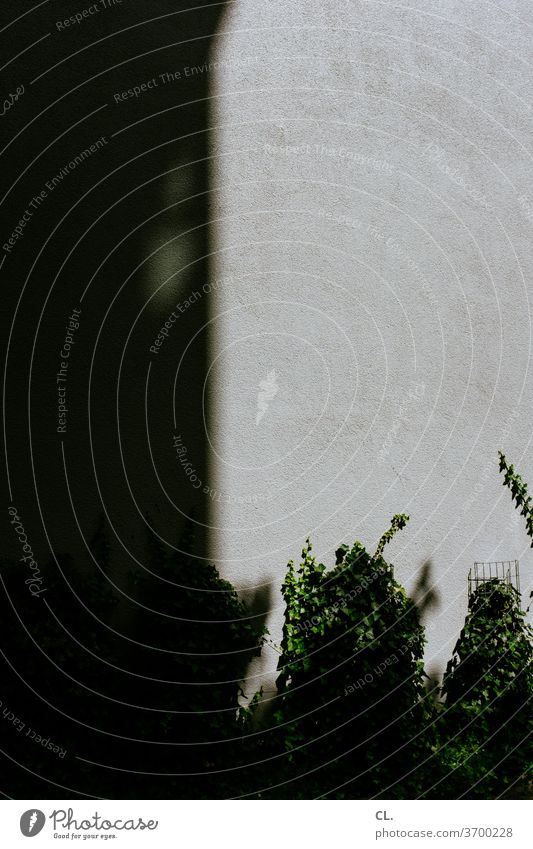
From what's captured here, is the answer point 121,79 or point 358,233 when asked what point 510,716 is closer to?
point 358,233

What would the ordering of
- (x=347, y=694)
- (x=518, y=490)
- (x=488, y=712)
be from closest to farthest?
(x=347, y=694)
(x=488, y=712)
(x=518, y=490)

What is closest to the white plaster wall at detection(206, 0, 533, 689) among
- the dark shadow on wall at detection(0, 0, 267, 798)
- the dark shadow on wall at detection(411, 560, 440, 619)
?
the dark shadow on wall at detection(411, 560, 440, 619)

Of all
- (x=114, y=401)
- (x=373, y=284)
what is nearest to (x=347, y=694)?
(x=114, y=401)

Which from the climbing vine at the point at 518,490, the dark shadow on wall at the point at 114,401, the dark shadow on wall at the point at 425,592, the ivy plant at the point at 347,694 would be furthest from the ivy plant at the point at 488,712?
the dark shadow on wall at the point at 114,401

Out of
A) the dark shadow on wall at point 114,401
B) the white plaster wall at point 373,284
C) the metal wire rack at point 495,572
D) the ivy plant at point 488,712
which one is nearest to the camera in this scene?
the dark shadow on wall at point 114,401

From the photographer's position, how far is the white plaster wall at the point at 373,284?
21.2 feet

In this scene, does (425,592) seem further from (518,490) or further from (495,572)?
(518,490)

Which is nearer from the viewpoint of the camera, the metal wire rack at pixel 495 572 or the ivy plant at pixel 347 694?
the ivy plant at pixel 347 694

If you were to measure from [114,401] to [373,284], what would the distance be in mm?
2021

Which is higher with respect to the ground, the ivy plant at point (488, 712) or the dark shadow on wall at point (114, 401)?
the dark shadow on wall at point (114, 401)

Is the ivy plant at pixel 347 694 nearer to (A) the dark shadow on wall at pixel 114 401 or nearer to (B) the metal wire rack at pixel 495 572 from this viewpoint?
(A) the dark shadow on wall at pixel 114 401

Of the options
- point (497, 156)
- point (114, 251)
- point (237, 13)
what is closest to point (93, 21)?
point (237, 13)

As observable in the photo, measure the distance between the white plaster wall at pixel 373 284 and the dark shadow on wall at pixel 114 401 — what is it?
267mm

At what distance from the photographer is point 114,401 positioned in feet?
20.5
